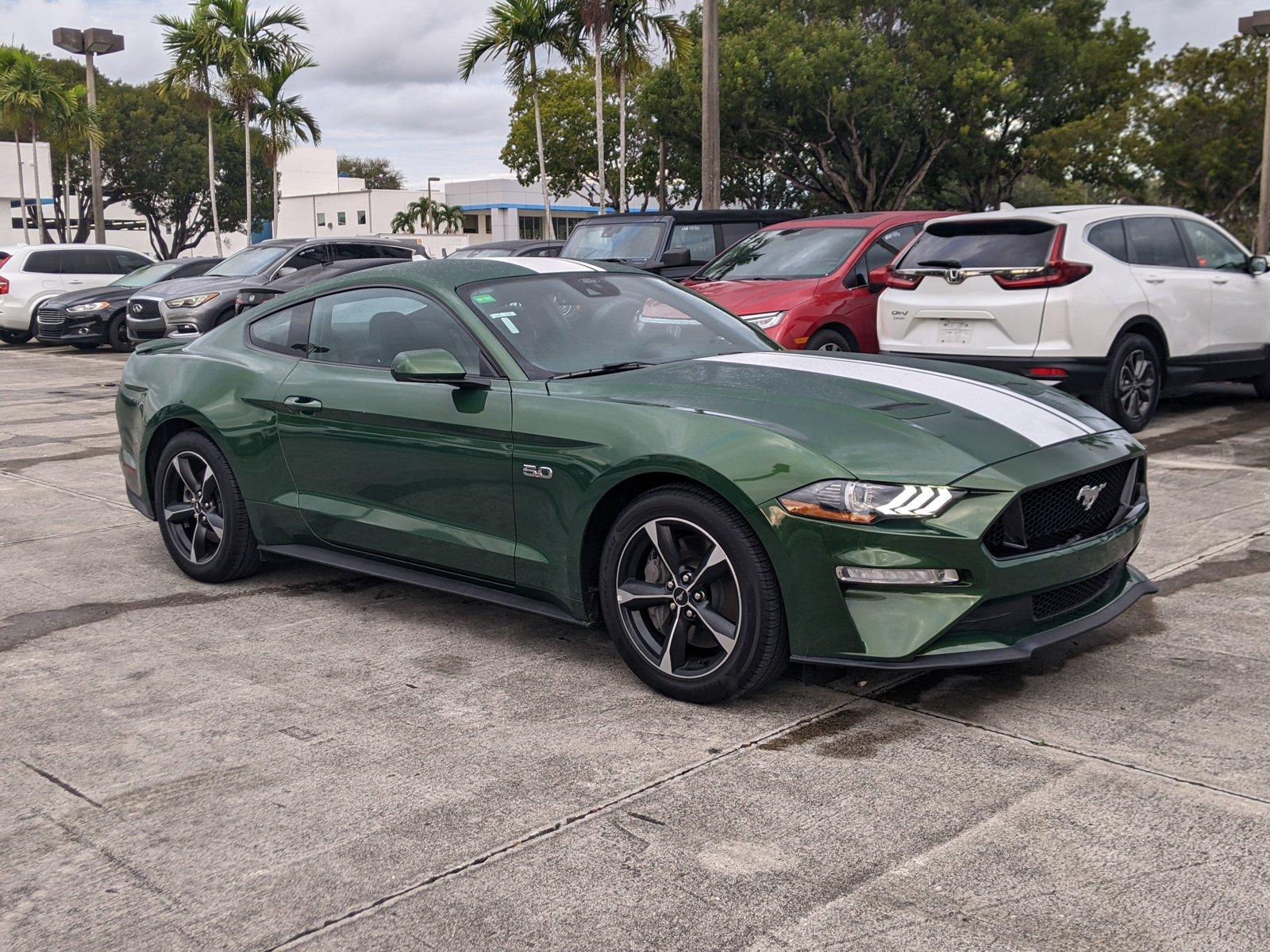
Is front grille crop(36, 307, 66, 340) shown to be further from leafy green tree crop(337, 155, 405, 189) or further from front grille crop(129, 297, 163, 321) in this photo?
leafy green tree crop(337, 155, 405, 189)

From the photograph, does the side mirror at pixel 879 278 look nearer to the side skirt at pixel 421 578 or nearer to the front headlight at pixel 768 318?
the front headlight at pixel 768 318

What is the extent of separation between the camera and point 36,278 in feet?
73.4

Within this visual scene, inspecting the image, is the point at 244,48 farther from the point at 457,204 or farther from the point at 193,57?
the point at 457,204

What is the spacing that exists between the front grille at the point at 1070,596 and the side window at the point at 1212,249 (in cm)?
674

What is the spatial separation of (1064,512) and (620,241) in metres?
10.3

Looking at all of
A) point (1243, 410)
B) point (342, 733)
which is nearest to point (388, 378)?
point (342, 733)

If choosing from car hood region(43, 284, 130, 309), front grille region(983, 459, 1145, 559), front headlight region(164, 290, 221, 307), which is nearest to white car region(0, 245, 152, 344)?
car hood region(43, 284, 130, 309)

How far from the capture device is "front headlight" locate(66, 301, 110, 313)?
20.6 meters

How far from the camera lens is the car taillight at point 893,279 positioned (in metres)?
9.75

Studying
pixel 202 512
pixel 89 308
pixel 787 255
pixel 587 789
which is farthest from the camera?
pixel 89 308

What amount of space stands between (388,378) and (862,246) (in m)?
6.93

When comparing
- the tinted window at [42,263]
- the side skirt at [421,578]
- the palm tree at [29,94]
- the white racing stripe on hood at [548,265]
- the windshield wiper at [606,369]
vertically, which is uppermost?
the palm tree at [29,94]

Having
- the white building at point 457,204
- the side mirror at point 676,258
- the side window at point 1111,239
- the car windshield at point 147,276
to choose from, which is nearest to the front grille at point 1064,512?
the side window at point 1111,239

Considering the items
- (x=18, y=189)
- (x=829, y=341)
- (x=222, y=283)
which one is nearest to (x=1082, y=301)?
(x=829, y=341)
